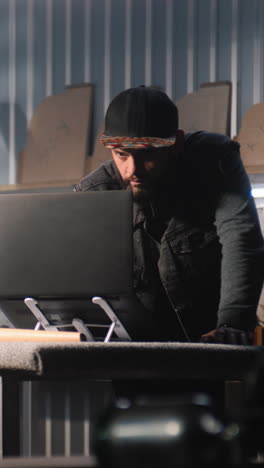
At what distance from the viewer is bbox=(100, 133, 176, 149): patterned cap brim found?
4.97ft

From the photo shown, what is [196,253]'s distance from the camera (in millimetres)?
1795

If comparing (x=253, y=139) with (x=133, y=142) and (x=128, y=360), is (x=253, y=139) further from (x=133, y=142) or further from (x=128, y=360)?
(x=128, y=360)

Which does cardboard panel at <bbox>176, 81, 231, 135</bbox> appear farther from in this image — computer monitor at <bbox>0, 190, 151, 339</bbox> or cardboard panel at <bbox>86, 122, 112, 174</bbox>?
computer monitor at <bbox>0, 190, 151, 339</bbox>

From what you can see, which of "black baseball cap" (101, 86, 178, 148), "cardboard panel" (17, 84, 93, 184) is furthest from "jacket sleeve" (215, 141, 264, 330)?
"cardboard panel" (17, 84, 93, 184)

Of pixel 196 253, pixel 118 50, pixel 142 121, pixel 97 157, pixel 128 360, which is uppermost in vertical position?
pixel 118 50

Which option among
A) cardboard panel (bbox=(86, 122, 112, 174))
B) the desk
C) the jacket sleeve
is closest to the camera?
the desk

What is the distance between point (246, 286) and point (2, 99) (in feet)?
7.89

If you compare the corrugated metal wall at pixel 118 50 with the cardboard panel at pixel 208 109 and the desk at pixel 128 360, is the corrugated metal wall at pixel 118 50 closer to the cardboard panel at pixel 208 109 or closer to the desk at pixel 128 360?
the cardboard panel at pixel 208 109

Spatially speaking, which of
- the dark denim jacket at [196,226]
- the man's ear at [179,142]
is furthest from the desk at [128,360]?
the man's ear at [179,142]

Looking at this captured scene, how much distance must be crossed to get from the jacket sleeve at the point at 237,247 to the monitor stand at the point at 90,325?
42 cm

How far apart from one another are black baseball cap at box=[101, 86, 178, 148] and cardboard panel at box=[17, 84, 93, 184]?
1459mm

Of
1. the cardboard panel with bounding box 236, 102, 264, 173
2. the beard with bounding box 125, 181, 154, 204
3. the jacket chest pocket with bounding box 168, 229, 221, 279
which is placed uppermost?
the cardboard panel with bounding box 236, 102, 264, 173

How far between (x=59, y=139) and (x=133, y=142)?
177cm

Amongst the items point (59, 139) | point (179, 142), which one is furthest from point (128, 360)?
point (59, 139)
